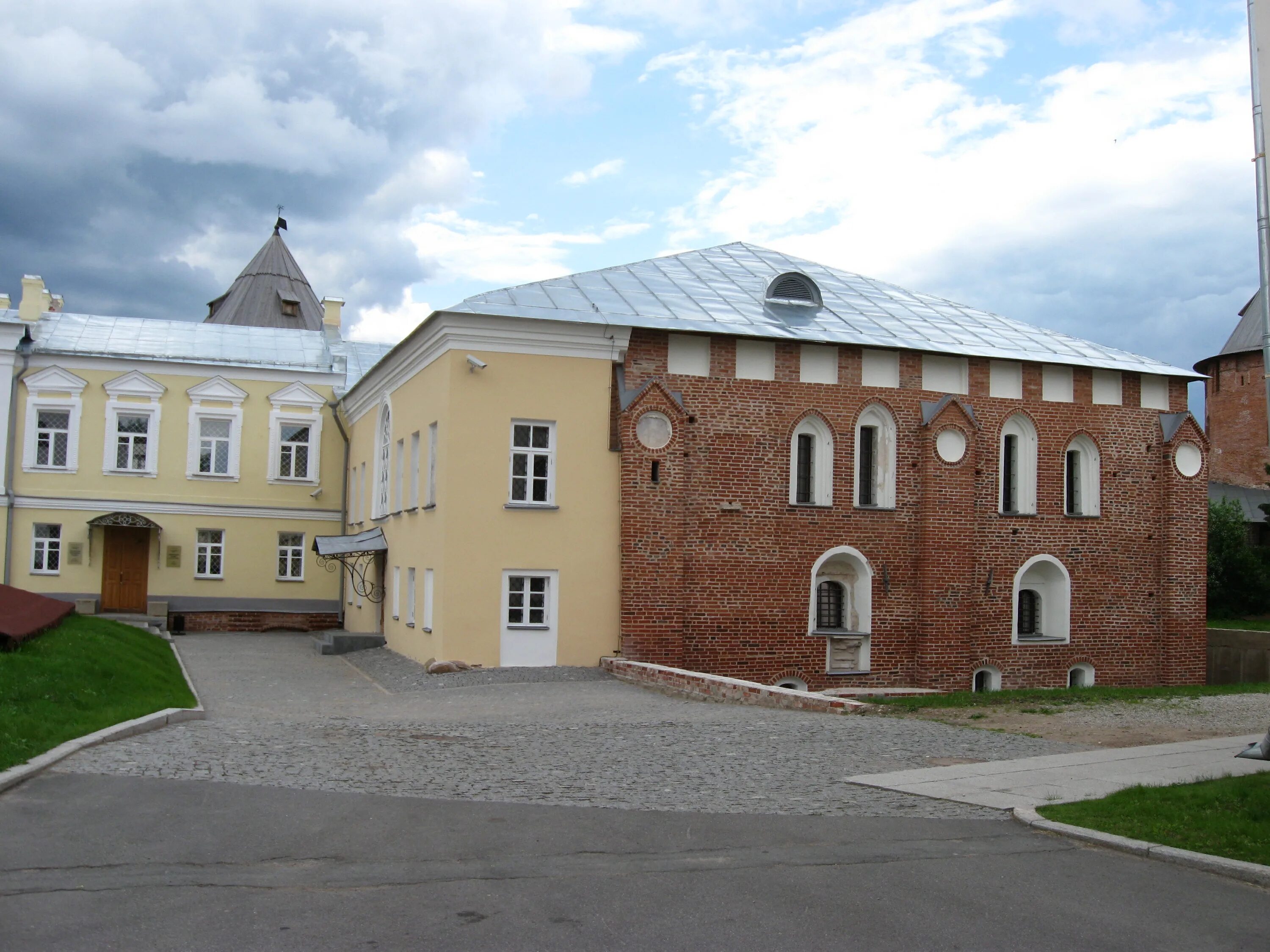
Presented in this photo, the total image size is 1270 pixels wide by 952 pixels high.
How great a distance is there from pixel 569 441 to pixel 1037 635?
35.0 feet

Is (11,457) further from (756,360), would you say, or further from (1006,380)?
(1006,380)

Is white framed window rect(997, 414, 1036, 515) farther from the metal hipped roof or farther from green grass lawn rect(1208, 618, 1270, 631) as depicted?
the metal hipped roof

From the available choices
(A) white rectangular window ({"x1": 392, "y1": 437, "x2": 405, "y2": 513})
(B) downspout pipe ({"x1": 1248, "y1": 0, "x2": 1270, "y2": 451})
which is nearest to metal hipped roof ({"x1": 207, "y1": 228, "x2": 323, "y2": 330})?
(A) white rectangular window ({"x1": 392, "y1": 437, "x2": 405, "y2": 513})

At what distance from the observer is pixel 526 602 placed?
21.3m

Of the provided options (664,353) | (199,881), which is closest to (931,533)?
(664,353)

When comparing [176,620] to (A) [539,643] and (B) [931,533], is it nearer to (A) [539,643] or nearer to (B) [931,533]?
(A) [539,643]

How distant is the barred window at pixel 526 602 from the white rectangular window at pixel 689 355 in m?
4.52

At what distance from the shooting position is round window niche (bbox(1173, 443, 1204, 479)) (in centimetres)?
2581

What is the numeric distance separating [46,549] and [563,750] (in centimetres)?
2524

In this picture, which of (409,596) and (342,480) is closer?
(409,596)

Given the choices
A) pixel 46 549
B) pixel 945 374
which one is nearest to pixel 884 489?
pixel 945 374

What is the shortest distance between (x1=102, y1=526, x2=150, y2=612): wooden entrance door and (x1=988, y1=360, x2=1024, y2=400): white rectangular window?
22617 millimetres

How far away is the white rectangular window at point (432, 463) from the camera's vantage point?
22.5m

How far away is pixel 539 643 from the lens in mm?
21234
